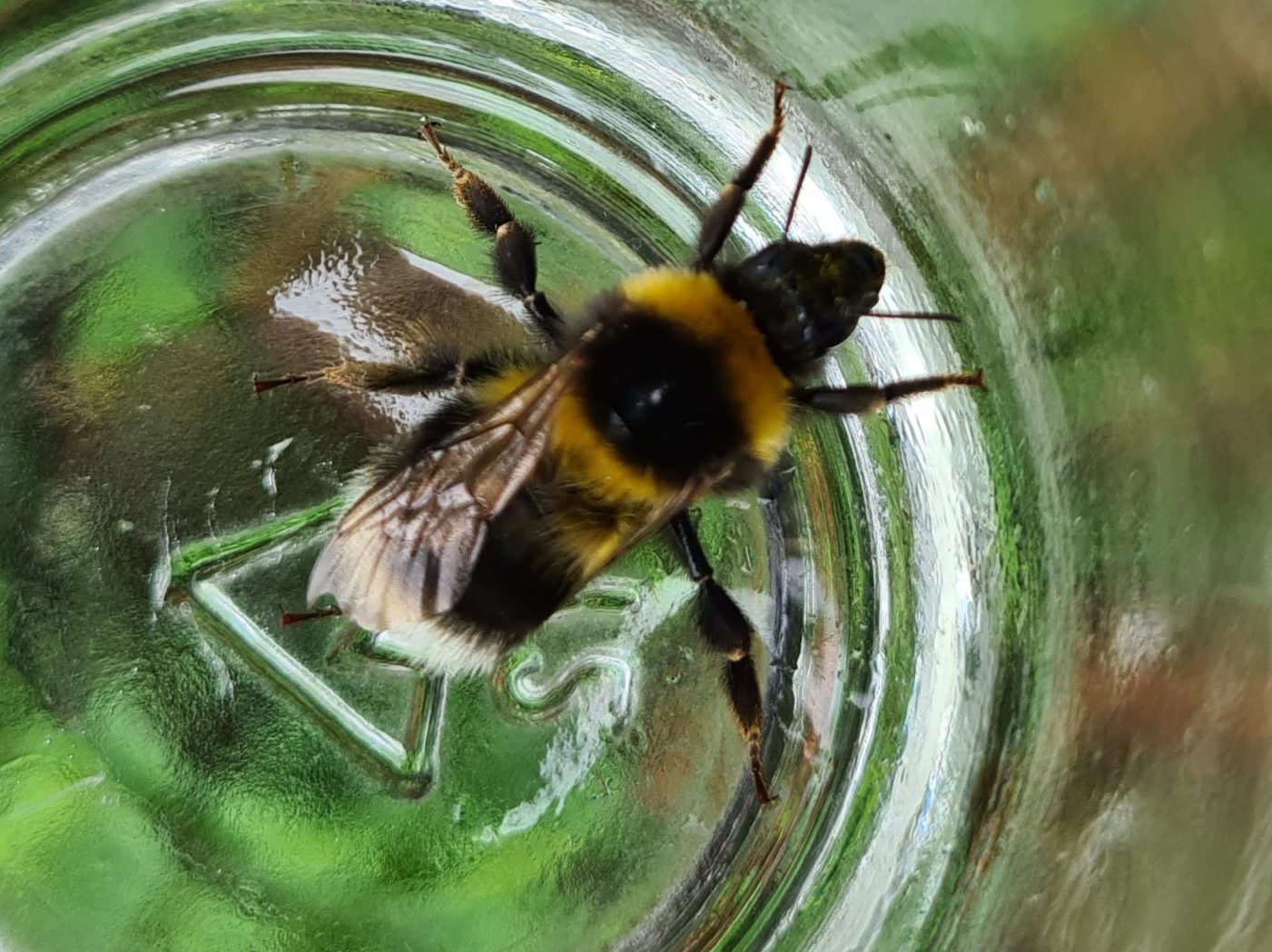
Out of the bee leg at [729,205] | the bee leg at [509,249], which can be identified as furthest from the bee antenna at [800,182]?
the bee leg at [509,249]

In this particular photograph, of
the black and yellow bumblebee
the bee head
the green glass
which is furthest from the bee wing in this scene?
the green glass

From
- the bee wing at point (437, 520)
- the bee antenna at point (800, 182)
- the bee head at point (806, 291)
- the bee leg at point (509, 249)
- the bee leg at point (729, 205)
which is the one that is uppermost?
the bee antenna at point (800, 182)

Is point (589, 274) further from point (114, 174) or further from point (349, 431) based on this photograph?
point (114, 174)

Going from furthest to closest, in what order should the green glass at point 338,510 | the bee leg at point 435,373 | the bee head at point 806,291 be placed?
the green glass at point 338,510 → the bee leg at point 435,373 → the bee head at point 806,291

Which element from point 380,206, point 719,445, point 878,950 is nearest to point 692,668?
point 878,950

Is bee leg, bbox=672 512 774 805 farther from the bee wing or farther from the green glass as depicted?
the bee wing

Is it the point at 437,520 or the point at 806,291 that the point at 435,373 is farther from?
the point at 806,291

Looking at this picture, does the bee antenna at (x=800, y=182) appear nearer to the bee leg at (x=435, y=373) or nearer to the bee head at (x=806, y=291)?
the bee head at (x=806, y=291)

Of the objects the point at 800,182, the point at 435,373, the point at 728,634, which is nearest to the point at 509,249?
the point at 435,373
